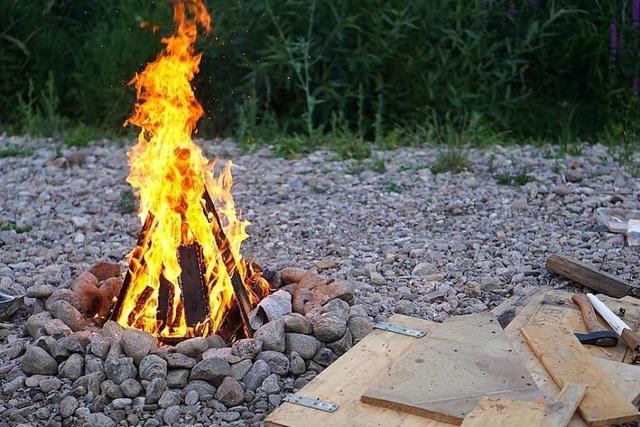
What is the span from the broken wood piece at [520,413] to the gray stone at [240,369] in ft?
3.00

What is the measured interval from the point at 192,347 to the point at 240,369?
19cm

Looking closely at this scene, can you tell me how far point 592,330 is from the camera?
13.2 ft

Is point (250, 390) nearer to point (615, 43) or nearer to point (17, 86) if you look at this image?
point (615, 43)

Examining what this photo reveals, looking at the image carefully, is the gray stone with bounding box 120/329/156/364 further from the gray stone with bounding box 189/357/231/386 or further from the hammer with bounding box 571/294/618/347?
the hammer with bounding box 571/294/618/347

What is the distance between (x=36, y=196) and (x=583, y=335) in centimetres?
381

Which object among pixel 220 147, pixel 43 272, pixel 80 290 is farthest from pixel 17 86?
pixel 80 290

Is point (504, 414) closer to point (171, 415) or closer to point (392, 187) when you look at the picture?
point (171, 415)

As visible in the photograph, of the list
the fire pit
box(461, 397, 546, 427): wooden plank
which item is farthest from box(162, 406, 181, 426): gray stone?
box(461, 397, 546, 427): wooden plank

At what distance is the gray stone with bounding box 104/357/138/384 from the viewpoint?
12.0 ft

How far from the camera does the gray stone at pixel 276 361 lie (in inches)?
148

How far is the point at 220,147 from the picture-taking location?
773 cm

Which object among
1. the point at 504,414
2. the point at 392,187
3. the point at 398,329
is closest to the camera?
the point at 504,414

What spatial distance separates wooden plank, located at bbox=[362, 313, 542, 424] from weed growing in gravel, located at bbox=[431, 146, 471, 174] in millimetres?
2967

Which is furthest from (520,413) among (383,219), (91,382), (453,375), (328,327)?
(383,219)
